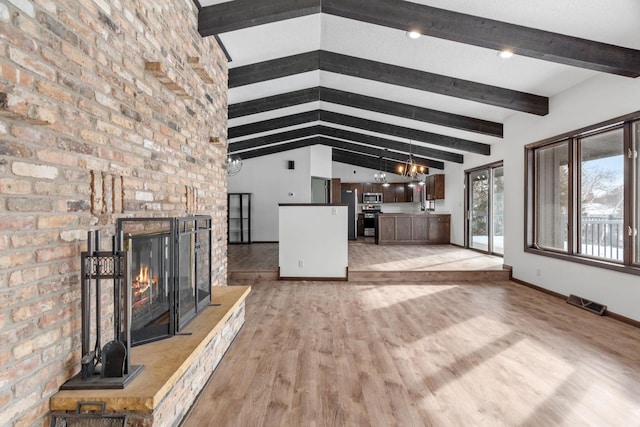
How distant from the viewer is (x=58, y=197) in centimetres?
138

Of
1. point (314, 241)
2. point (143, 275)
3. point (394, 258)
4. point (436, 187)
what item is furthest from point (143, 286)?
point (436, 187)

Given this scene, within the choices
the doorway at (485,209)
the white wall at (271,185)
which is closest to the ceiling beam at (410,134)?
the doorway at (485,209)

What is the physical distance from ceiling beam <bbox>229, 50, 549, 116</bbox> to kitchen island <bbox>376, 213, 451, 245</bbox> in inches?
186

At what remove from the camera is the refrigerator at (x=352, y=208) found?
10.1 m

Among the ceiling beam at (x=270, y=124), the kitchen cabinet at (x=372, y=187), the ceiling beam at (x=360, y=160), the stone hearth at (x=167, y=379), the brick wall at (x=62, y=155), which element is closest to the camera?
the brick wall at (x=62, y=155)

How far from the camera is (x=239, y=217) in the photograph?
9227mm

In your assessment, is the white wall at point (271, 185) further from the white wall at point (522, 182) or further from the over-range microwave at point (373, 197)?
the white wall at point (522, 182)

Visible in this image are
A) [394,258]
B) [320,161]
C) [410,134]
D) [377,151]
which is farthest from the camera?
[320,161]

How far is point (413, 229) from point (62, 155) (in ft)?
27.5

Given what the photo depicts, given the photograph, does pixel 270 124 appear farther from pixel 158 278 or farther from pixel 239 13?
pixel 158 278

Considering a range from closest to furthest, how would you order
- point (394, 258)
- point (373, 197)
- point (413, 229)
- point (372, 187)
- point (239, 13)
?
point (239, 13) < point (394, 258) < point (413, 229) < point (373, 197) < point (372, 187)

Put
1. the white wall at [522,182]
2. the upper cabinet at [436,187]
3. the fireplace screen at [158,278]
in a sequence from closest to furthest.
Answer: the fireplace screen at [158,278] → the white wall at [522,182] → the upper cabinet at [436,187]

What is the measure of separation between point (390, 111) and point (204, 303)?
14.7ft

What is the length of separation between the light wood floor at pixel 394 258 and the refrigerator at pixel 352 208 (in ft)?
5.48
